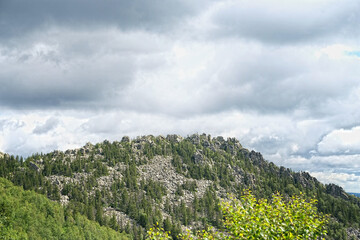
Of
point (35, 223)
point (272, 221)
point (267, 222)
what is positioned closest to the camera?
point (267, 222)

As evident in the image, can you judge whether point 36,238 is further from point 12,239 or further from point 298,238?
point 298,238

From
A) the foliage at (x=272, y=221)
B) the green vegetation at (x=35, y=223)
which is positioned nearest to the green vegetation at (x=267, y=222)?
the foliage at (x=272, y=221)

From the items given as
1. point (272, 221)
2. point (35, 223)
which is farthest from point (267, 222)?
point (35, 223)

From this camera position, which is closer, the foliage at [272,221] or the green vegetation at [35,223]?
the foliage at [272,221]

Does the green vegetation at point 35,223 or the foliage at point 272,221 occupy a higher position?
the foliage at point 272,221

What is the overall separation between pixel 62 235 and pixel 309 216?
16922cm

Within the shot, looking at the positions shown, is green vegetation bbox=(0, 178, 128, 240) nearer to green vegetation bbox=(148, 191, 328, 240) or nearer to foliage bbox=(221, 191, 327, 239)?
green vegetation bbox=(148, 191, 328, 240)

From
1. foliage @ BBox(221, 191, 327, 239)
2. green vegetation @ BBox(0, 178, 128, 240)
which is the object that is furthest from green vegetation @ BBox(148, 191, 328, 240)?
green vegetation @ BBox(0, 178, 128, 240)

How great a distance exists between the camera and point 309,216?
82.4 feet

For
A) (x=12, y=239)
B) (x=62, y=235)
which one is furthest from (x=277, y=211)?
(x=62, y=235)

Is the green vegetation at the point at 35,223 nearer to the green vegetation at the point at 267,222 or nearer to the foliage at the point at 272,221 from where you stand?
the green vegetation at the point at 267,222

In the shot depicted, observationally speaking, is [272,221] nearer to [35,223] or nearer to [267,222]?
[267,222]

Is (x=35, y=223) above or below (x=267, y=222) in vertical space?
below

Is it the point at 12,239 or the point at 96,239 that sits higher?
the point at 12,239
